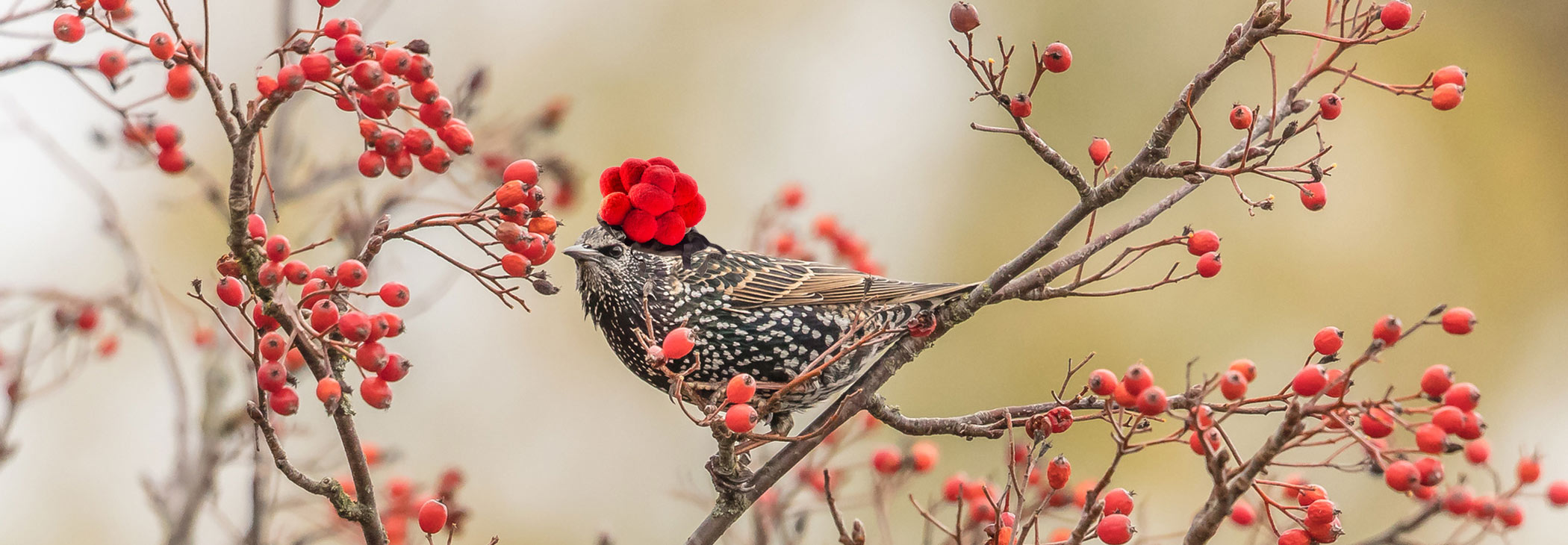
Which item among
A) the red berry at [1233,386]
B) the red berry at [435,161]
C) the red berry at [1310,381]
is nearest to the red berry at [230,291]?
the red berry at [435,161]

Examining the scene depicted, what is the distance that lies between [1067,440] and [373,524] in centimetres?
697

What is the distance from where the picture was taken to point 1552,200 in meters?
9.80

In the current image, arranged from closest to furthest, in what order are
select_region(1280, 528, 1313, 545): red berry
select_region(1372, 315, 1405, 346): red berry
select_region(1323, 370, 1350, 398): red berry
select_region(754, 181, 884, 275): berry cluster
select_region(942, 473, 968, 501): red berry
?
1. select_region(1323, 370, 1350, 398): red berry
2. select_region(1372, 315, 1405, 346): red berry
3. select_region(1280, 528, 1313, 545): red berry
4. select_region(942, 473, 968, 501): red berry
5. select_region(754, 181, 884, 275): berry cluster

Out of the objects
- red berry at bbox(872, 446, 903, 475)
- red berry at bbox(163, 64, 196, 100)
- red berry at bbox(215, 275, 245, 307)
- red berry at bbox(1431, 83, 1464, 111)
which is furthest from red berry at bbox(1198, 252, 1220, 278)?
→ red berry at bbox(163, 64, 196, 100)

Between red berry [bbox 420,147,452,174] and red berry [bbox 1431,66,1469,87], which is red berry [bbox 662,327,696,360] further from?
red berry [bbox 1431,66,1469,87]

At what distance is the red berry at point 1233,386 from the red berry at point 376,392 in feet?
5.10

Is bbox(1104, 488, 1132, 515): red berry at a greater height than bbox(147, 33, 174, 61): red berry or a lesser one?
lesser

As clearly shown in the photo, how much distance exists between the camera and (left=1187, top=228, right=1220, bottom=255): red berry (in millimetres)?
2779

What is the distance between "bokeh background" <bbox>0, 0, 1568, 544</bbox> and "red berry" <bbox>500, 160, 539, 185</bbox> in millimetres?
5519

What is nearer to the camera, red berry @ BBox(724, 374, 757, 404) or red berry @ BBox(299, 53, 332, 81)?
red berry @ BBox(299, 53, 332, 81)

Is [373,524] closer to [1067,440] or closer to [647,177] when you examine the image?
[647,177]

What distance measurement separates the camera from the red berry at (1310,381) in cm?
213

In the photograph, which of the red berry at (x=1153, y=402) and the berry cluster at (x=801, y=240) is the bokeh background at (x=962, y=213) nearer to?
the berry cluster at (x=801, y=240)

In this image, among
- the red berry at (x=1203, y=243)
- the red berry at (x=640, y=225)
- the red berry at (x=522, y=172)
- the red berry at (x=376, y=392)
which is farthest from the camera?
the red berry at (x=640, y=225)
